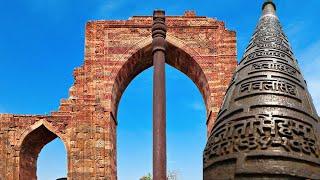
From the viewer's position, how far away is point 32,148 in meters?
15.1

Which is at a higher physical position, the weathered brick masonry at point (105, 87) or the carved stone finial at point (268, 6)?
the weathered brick masonry at point (105, 87)

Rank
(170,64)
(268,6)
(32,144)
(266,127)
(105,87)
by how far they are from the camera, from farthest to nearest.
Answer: (170,64) → (32,144) → (105,87) → (268,6) → (266,127)

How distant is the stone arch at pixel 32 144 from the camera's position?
1416 centimetres

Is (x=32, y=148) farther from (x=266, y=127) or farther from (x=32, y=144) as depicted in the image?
(x=266, y=127)

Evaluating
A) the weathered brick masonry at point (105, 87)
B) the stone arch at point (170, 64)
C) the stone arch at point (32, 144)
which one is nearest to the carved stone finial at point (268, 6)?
the weathered brick masonry at point (105, 87)

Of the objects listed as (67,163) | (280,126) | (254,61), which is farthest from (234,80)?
(67,163)

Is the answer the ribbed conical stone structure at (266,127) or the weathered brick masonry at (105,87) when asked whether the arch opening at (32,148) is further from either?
the ribbed conical stone structure at (266,127)

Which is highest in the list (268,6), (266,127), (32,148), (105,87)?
(105,87)

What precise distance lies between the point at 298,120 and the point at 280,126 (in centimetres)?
13

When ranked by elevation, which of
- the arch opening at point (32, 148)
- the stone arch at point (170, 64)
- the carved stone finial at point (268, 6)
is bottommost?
the carved stone finial at point (268, 6)

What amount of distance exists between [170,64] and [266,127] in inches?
529

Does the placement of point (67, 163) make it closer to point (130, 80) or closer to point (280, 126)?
point (130, 80)

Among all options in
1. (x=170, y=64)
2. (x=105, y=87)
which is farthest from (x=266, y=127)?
(x=170, y=64)

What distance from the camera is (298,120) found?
2404 millimetres
